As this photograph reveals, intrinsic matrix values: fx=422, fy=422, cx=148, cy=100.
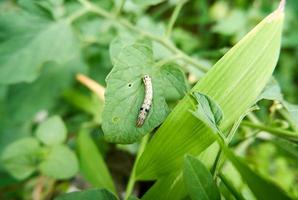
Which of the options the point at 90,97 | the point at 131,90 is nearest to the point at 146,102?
the point at 131,90

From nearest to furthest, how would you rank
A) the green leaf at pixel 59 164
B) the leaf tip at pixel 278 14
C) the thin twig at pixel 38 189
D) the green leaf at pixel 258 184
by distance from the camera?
the green leaf at pixel 258 184, the leaf tip at pixel 278 14, the green leaf at pixel 59 164, the thin twig at pixel 38 189

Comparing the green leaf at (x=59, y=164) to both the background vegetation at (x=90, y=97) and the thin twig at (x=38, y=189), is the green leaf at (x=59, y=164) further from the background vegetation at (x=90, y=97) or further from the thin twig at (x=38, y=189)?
the thin twig at (x=38, y=189)

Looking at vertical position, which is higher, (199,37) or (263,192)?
(263,192)

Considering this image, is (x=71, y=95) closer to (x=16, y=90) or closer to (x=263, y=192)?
(x=16, y=90)

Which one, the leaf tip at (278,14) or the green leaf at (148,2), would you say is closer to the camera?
the leaf tip at (278,14)

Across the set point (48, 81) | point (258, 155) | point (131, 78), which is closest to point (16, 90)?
point (48, 81)

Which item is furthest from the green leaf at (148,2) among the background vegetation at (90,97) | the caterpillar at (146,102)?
the caterpillar at (146,102)
